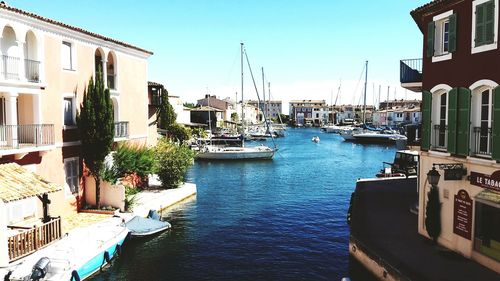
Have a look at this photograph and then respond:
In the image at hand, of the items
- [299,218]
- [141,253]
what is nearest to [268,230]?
[299,218]

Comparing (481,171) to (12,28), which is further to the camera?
(12,28)

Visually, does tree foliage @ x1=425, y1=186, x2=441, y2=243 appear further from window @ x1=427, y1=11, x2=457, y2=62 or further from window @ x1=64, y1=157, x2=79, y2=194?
window @ x1=64, y1=157, x2=79, y2=194

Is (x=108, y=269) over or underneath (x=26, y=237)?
underneath

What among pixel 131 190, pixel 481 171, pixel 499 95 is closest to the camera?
pixel 499 95

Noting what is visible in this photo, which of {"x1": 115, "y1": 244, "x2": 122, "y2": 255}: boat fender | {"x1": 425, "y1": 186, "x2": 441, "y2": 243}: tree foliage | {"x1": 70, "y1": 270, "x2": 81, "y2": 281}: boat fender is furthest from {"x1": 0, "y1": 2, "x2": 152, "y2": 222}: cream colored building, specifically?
{"x1": 425, "y1": 186, "x2": 441, "y2": 243}: tree foliage

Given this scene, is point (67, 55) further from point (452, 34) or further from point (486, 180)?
point (486, 180)

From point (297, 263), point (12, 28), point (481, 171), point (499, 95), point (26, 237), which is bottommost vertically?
point (297, 263)

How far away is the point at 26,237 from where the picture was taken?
1742 cm

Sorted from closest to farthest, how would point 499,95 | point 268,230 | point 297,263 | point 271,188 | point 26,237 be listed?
point 499,95, point 26,237, point 297,263, point 268,230, point 271,188

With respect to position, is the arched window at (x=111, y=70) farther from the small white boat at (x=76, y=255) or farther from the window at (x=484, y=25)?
the window at (x=484, y=25)

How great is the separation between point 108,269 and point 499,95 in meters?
16.4

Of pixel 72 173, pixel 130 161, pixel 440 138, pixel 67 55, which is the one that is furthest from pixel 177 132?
pixel 440 138

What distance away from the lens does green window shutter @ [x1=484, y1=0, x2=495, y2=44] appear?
46.3ft

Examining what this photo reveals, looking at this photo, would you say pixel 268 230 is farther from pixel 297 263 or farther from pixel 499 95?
pixel 499 95
